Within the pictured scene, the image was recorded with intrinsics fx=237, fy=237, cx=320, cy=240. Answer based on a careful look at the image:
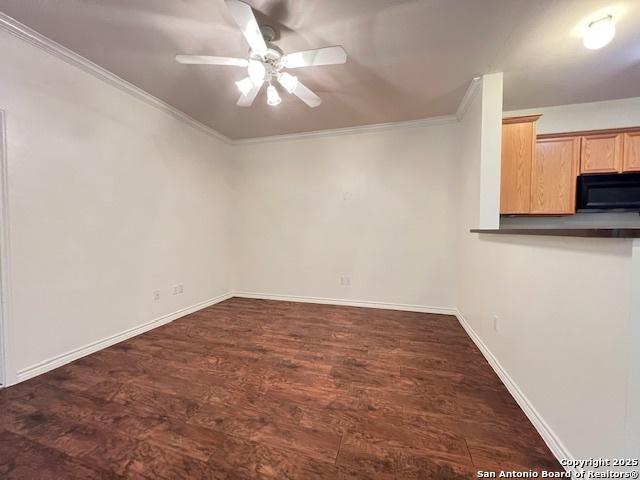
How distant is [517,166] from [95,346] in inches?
180

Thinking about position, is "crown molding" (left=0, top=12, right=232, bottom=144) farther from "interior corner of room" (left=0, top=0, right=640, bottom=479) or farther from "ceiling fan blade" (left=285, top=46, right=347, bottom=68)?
"ceiling fan blade" (left=285, top=46, right=347, bottom=68)

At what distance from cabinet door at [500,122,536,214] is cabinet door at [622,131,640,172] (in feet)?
3.46

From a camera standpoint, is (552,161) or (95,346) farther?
(552,161)

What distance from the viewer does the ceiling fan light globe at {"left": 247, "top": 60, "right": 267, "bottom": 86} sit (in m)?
1.70

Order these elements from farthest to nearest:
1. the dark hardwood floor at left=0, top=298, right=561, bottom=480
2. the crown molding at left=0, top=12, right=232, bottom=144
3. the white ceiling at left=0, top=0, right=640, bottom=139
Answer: the crown molding at left=0, top=12, right=232, bottom=144 < the white ceiling at left=0, top=0, right=640, bottom=139 < the dark hardwood floor at left=0, top=298, right=561, bottom=480

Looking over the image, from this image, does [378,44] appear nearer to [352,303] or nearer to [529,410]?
[529,410]

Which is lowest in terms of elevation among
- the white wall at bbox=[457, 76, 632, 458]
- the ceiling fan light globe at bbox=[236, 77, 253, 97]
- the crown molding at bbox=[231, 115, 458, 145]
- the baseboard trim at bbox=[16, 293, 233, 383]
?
the baseboard trim at bbox=[16, 293, 233, 383]

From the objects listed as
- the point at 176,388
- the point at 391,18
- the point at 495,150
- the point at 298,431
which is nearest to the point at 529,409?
the point at 298,431

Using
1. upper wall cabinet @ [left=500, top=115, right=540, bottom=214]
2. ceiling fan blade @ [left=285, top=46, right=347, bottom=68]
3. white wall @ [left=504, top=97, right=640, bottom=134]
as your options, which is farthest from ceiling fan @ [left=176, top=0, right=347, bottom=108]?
white wall @ [left=504, top=97, right=640, bottom=134]

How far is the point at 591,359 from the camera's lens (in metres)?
1.02

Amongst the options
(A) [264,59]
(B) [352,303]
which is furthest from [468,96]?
(B) [352,303]

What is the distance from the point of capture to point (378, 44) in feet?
6.01

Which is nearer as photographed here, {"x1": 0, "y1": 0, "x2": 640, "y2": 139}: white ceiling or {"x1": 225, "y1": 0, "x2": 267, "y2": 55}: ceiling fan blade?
{"x1": 225, "y1": 0, "x2": 267, "y2": 55}: ceiling fan blade

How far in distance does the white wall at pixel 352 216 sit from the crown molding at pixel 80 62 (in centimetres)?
132
